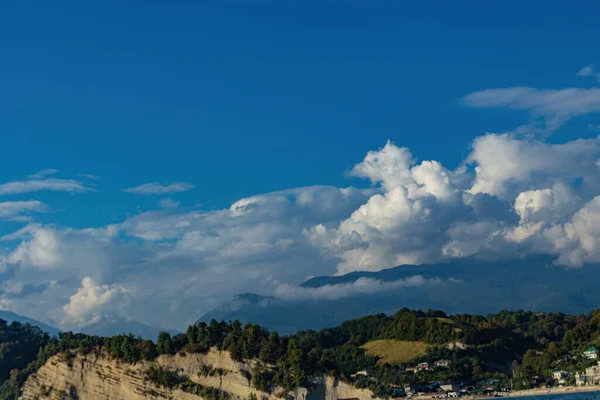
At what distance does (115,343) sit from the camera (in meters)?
148

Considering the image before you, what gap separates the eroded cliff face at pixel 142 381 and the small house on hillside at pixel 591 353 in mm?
61862

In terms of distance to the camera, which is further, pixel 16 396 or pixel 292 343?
pixel 16 396

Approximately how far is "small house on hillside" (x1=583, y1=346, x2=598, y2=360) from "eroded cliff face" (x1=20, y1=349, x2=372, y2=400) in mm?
61862

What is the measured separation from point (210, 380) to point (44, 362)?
4441 centimetres

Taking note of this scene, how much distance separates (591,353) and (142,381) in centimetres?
10229

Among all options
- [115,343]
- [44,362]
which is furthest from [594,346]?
[44,362]

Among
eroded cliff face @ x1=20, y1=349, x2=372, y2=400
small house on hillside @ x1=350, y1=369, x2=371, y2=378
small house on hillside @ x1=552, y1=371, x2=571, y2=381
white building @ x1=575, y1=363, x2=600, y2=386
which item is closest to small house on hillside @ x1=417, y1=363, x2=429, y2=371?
small house on hillside @ x1=350, y1=369, x2=371, y2=378

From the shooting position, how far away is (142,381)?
141750mm

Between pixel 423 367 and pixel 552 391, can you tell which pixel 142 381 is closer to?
pixel 423 367

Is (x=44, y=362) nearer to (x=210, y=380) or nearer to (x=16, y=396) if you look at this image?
(x=16, y=396)

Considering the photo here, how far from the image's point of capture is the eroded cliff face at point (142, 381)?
133125 mm

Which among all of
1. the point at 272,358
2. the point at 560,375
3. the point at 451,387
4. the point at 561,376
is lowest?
the point at 451,387

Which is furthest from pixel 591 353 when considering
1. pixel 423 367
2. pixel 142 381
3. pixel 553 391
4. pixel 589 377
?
pixel 142 381

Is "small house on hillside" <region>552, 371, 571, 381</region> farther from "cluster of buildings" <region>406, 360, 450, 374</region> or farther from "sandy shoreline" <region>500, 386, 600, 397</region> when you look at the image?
"cluster of buildings" <region>406, 360, 450, 374</region>
